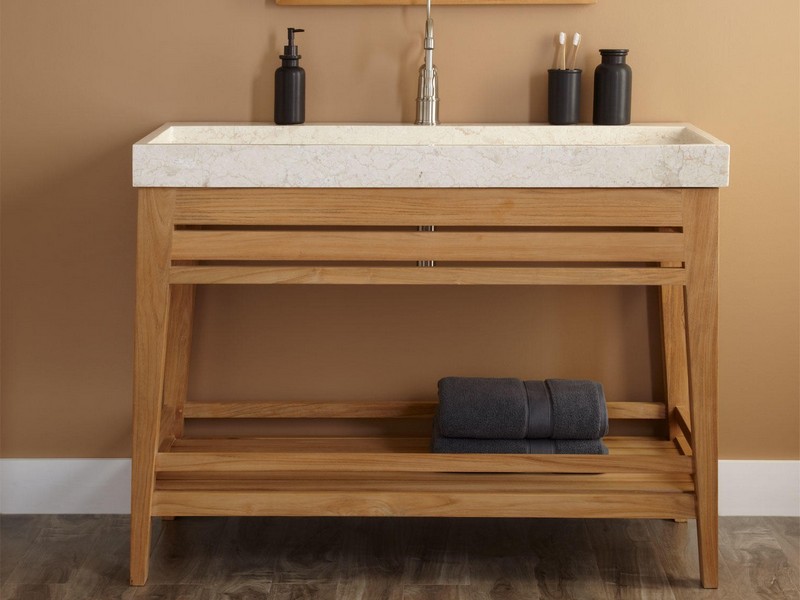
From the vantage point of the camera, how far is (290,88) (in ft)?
8.02

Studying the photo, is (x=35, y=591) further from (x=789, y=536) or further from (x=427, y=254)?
(x=789, y=536)

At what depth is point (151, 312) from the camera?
2.16 m

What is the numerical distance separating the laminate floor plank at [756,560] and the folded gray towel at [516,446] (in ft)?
1.31

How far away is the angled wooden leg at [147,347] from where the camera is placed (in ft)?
6.94

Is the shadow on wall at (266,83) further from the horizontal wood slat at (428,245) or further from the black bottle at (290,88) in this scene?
the horizontal wood slat at (428,245)

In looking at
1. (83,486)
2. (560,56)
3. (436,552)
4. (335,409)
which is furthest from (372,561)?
(560,56)

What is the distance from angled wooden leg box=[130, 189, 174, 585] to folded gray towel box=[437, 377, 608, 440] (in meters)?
0.62

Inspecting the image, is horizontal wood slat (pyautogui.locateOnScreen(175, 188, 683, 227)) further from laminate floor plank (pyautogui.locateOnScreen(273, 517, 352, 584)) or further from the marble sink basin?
laminate floor plank (pyautogui.locateOnScreen(273, 517, 352, 584))

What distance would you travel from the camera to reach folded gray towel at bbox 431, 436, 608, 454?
2316mm

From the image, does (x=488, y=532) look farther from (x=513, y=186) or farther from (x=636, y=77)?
(x=636, y=77)

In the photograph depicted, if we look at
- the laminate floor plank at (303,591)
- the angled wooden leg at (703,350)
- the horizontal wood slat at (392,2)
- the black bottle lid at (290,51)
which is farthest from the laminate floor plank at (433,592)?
the horizontal wood slat at (392,2)

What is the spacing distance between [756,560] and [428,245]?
1.05 m

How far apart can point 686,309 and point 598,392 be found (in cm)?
30

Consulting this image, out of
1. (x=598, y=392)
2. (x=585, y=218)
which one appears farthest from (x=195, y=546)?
(x=585, y=218)
